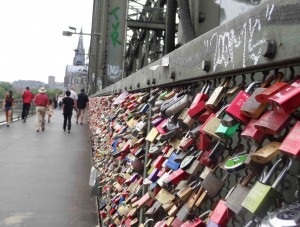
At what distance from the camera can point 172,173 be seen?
5.79ft

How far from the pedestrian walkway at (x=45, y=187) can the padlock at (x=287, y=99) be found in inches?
176

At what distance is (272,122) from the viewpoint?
979mm

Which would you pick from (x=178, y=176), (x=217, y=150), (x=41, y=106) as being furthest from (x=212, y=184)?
(x=41, y=106)

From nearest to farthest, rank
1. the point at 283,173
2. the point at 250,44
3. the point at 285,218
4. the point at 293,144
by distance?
the point at 285,218, the point at 293,144, the point at 283,173, the point at 250,44

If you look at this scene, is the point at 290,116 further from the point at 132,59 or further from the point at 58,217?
the point at 132,59

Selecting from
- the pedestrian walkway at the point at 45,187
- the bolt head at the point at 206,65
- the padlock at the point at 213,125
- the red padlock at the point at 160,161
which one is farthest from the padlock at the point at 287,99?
the pedestrian walkway at the point at 45,187

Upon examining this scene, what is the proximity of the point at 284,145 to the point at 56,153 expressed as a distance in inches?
413

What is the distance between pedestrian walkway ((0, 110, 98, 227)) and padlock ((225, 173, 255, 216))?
4.18 meters

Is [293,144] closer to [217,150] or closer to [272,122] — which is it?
[272,122]

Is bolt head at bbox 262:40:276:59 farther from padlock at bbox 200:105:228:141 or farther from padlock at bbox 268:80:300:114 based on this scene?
padlock at bbox 200:105:228:141

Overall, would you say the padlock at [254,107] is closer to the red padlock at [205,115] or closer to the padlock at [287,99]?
the padlock at [287,99]

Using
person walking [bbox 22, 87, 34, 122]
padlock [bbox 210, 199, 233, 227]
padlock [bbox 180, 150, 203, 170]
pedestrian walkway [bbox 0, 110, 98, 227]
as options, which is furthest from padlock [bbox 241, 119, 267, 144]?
person walking [bbox 22, 87, 34, 122]

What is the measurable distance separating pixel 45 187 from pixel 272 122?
6.36 meters

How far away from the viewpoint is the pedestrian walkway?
521cm
